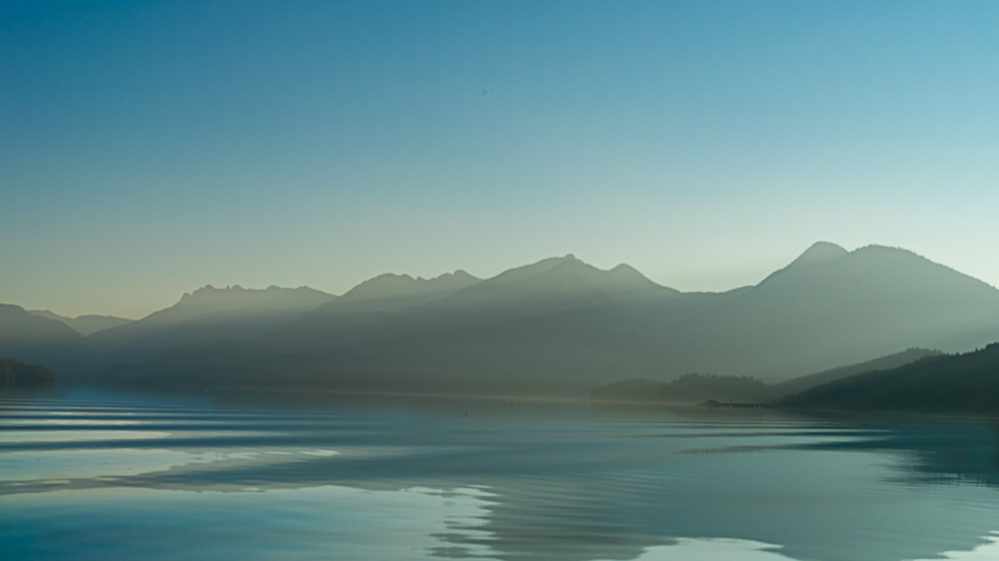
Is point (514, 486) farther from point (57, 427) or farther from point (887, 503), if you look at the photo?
point (57, 427)

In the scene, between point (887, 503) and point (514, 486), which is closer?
point (887, 503)

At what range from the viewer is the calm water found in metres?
21.6

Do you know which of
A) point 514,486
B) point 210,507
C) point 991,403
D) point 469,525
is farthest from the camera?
point 991,403

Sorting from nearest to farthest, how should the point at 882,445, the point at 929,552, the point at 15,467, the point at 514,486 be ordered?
the point at 929,552, the point at 514,486, the point at 15,467, the point at 882,445

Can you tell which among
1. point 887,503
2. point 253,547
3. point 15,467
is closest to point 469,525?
point 253,547

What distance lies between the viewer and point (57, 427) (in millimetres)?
66562

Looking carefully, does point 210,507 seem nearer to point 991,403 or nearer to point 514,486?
point 514,486

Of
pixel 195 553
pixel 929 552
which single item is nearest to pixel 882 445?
pixel 929 552

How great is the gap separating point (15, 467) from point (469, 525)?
71.5ft

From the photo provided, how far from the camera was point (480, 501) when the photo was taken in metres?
29.5

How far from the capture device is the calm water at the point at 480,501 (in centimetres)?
2162

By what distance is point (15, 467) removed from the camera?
121 ft

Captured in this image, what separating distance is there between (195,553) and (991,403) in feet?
671


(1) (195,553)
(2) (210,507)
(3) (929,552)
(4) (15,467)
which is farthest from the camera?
(4) (15,467)
